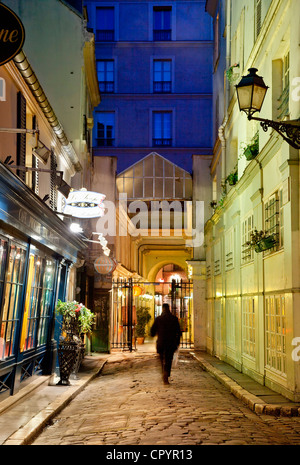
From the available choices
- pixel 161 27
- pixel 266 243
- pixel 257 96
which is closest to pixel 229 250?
pixel 266 243

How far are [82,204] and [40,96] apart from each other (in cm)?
317

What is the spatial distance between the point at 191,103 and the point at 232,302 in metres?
20.7

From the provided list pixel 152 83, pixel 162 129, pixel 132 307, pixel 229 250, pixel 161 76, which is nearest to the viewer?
pixel 229 250

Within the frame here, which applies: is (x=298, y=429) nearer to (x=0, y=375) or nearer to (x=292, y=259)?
(x=292, y=259)

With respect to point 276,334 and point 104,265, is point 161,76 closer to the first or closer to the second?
point 104,265

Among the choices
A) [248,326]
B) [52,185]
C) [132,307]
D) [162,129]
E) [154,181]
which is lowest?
[248,326]

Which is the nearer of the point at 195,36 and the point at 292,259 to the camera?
the point at 292,259

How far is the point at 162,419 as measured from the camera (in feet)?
29.9

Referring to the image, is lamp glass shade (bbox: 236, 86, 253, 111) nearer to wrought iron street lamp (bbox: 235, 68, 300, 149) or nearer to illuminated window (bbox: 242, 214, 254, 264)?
wrought iron street lamp (bbox: 235, 68, 300, 149)

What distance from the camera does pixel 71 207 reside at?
52.0ft

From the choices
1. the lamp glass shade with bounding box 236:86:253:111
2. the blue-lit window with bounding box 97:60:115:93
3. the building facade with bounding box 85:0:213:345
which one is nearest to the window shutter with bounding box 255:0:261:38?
the lamp glass shade with bounding box 236:86:253:111

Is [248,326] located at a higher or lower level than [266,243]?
lower

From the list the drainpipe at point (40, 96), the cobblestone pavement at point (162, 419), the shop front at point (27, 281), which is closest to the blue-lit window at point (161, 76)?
the drainpipe at point (40, 96)
